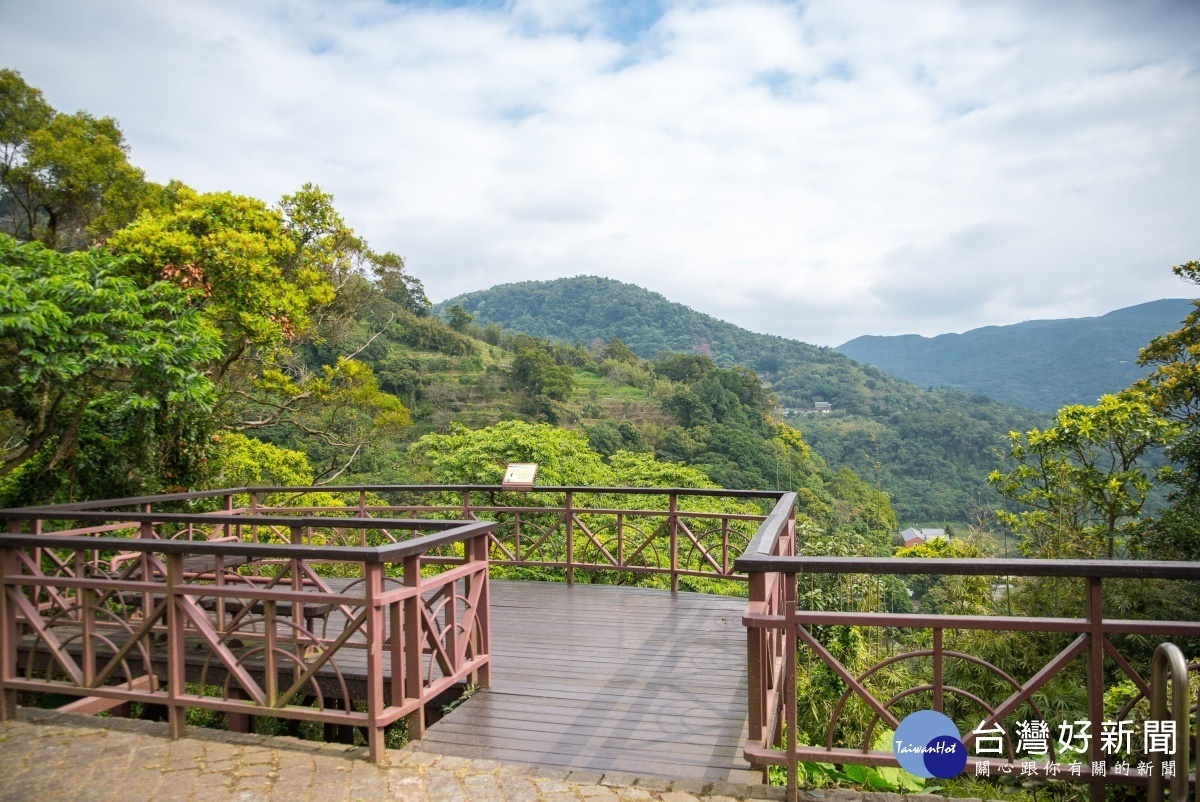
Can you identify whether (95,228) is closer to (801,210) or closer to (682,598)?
(682,598)

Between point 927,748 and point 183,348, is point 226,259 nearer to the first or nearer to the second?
point 183,348

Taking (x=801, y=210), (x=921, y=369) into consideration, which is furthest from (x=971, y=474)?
(x=921, y=369)

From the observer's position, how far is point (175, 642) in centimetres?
346

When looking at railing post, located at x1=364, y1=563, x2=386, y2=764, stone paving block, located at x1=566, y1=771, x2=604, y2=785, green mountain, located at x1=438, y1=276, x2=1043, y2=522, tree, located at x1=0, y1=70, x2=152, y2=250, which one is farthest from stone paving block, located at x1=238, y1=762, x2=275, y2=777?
tree, located at x1=0, y1=70, x2=152, y2=250

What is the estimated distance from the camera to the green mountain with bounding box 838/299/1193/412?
111 feet

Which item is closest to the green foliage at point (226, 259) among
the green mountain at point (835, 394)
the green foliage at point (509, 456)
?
the green foliage at point (509, 456)

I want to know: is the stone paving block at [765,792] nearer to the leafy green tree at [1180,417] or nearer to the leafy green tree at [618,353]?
the leafy green tree at [1180,417]

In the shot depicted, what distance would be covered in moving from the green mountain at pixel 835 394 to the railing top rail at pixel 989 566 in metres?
7.82

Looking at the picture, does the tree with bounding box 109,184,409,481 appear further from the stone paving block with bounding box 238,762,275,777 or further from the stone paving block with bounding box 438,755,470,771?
the stone paving block with bounding box 438,755,470,771

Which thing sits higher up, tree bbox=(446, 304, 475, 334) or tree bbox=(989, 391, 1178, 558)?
tree bbox=(446, 304, 475, 334)

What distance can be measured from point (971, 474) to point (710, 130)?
14.9 meters

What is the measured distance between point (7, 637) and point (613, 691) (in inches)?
126

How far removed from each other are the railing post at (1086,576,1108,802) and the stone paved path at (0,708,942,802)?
584 millimetres

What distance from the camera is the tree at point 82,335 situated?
15.1 ft
